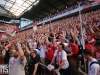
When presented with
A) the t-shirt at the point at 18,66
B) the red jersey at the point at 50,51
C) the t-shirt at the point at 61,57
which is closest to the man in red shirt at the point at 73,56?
the t-shirt at the point at 61,57

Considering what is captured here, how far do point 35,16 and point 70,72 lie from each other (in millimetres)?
24342

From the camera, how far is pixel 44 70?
14.0ft

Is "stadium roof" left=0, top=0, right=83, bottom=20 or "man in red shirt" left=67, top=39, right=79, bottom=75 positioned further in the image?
"stadium roof" left=0, top=0, right=83, bottom=20

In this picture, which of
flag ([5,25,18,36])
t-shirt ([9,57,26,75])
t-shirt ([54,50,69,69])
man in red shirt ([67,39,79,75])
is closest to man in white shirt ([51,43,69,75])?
t-shirt ([54,50,69,69])

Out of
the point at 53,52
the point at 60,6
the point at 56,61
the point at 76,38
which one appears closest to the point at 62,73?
the point at 56,61

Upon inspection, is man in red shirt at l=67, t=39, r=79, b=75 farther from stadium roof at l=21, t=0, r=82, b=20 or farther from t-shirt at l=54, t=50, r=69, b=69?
stadium roof at l=21, t=0, r=82, b=20

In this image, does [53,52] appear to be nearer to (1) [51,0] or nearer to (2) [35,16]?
(1) [51,0]

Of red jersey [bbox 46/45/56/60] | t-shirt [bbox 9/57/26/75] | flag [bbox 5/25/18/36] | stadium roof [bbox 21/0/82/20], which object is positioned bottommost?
t-shirt [bbox 9/57/26/75]

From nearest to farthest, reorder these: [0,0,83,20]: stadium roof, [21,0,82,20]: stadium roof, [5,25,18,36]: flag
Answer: [5,25,18,36]: flag
[21,0,82,20]: stadium roof
[0,0,83,20]: stadium roof

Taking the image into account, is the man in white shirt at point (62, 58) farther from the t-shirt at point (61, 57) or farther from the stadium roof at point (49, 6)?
the stadium roof at point (49, 6)

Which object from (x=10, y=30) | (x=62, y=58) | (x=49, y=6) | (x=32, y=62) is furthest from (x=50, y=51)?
(x=49, y=6)

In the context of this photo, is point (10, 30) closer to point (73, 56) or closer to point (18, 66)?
point (18, 66)

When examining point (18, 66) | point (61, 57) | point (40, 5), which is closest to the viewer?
point (18, 66)

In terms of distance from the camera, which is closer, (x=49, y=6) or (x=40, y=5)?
(x=49, y=6)
